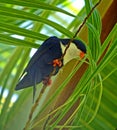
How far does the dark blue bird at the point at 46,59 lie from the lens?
44 cm

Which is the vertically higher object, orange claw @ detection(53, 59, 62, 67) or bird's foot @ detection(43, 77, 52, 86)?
orange claw @ detection(53, 59, 62, 67)

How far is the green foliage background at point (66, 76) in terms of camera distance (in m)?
0.43

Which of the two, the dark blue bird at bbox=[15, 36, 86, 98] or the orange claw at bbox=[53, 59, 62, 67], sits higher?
the dark blue bird at bbox=[15, 36, 86, 98]

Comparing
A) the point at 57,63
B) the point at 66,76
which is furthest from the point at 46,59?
the point at 66,76

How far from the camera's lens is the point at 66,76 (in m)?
0.58

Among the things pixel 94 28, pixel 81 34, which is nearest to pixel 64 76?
pixel 81 34

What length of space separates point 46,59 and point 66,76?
134 millimetres

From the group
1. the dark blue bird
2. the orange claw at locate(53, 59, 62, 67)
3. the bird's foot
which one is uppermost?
the dark blue bird

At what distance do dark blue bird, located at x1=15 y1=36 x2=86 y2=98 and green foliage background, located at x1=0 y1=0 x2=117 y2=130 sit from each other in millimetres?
12

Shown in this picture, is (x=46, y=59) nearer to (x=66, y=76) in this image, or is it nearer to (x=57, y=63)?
(x=57, y=63)

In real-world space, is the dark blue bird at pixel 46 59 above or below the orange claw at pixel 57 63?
above

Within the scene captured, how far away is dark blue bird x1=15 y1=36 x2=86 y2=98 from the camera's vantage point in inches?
17.4

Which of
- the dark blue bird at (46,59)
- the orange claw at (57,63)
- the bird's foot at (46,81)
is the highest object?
the dark blue bird at (46,59)

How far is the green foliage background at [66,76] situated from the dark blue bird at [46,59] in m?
0.01
